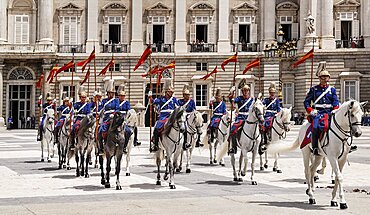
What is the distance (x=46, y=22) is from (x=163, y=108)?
41.2 meters

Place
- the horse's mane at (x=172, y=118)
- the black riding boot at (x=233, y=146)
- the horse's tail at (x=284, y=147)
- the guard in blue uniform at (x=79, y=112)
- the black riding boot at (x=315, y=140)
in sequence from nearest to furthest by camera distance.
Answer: the black riding boot at (x=315, y=140) < the horse's tail at (x=284, y=147) < the horse's mane at (x=172, y=118) < the black riding boot at (x=233, y=146) < the guard in blue uniform at (x=79, y=112)

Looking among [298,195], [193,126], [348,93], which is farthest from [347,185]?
[348,93]

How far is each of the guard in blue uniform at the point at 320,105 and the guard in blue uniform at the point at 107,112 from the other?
5019mm

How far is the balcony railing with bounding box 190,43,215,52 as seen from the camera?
57250 millimetres

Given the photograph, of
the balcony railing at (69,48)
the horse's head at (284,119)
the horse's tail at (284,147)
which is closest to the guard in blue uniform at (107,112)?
the horse's tail at (284,147)

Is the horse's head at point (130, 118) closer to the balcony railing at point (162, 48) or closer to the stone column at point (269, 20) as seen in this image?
the balcony railing at point (162, 48)

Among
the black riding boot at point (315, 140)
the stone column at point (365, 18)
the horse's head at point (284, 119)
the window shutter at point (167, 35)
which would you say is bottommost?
the black riding boot at point (315, 140)

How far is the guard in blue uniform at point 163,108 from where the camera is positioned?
16406 millimetres

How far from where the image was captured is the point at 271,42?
5719 cm

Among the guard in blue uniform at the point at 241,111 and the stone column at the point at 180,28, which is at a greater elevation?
the stone column at the point at 180,28

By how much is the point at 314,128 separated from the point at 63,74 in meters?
45.5

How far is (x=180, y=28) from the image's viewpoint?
57.3 metres

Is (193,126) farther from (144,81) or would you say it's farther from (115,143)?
(144,81)

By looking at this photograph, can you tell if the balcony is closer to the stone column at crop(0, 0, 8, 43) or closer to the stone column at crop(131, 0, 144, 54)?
the stone column at crop(0, 0, 8, 43)
